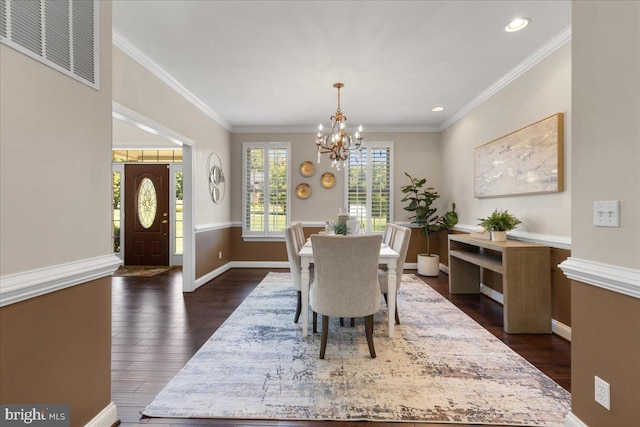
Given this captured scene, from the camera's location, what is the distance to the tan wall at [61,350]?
3.81 feet

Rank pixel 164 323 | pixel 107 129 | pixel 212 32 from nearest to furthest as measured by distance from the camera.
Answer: pixel 107 129
pixel 212 32
pixel 164 323

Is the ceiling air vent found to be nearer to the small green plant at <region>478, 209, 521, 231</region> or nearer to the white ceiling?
the white ceiling

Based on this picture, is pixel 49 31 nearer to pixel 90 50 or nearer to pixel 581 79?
pixel 90 50

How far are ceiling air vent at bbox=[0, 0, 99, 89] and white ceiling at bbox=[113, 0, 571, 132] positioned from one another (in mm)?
1088

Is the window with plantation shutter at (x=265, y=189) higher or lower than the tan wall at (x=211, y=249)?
higher

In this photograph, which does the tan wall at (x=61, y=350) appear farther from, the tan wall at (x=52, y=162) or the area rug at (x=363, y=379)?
the area rug at (x=363, y=379)

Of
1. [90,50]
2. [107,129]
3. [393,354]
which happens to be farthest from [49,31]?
[393,354]

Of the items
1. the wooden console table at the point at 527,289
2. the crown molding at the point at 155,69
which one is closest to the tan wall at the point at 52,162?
→ the crown molding at the point at 155,69

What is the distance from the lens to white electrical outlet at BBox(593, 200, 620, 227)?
48.1 inches

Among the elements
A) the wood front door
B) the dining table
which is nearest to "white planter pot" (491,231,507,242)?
the dining table

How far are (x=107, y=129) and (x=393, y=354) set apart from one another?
2.56 meters

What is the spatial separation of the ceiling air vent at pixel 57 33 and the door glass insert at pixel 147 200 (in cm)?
536

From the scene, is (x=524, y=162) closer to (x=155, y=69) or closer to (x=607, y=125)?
(x=607, y=125)

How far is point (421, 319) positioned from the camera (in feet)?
10.5
